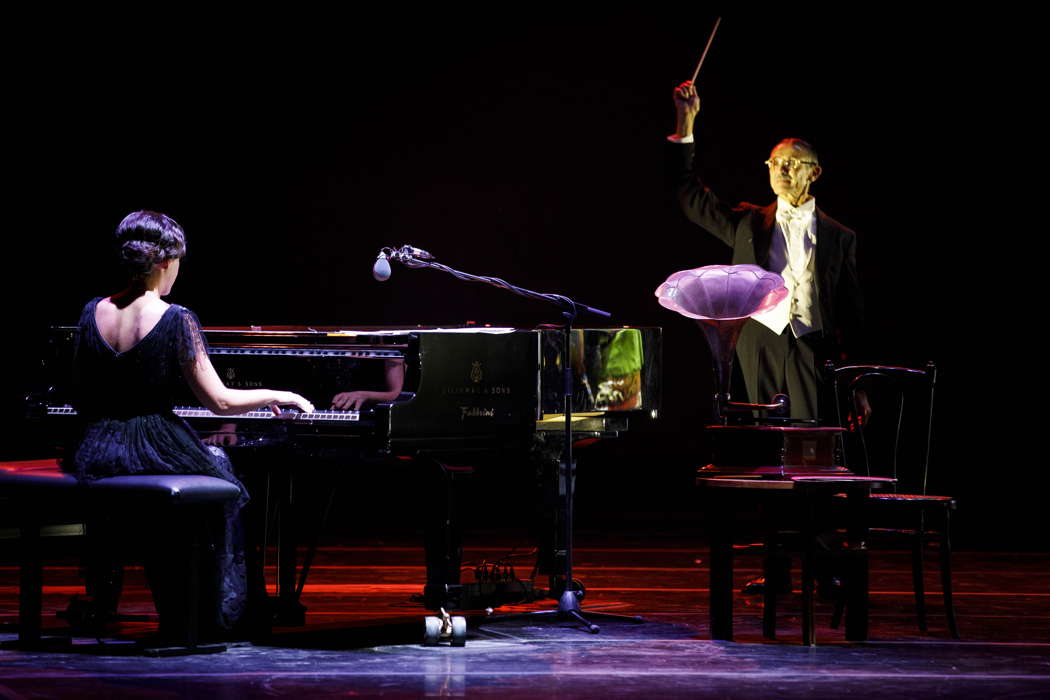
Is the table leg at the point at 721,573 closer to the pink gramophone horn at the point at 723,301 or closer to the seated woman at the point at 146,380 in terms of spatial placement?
the pink gramophone horn at the point at 723,301

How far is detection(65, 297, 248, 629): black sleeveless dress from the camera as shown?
3916mm

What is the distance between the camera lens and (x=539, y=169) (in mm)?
7258

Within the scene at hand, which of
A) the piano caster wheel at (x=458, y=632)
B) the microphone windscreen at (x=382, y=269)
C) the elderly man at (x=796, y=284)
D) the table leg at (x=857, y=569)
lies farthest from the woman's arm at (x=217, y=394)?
the elderly man at (x=796, y=284)

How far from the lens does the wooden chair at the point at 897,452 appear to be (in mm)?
4539

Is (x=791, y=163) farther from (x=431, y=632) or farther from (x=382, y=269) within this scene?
(x=431, y=632)

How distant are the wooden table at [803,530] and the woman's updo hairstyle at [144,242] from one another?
1.86 metres

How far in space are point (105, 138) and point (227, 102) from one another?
0.69 m

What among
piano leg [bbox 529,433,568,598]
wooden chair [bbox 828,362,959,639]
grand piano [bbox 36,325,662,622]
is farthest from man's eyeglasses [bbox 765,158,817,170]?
piano leg [bbox 529,433,568,598]

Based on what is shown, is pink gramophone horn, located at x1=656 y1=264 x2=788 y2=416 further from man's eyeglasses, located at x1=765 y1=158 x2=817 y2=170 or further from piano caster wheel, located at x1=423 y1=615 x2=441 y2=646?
piano caster wheel, located at x1=423 y1=615 x2=441 y2=646

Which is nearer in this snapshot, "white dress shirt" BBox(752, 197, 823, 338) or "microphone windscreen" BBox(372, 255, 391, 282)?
"microphone windscreen" BBox(372, 255, 391, 282)

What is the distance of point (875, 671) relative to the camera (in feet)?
12.3

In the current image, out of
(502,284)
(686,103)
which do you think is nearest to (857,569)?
(502,284)

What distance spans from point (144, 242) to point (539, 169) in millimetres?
3555

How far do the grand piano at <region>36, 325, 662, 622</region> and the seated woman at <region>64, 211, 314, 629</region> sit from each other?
12.4 inches
